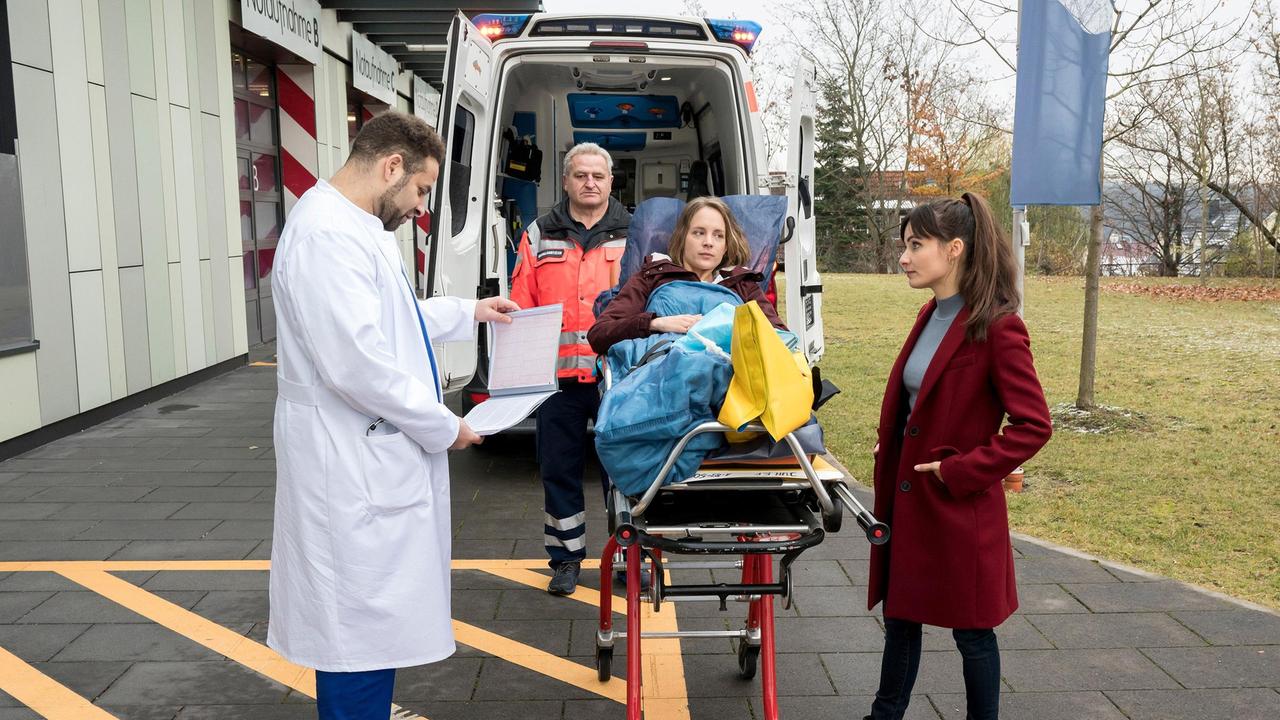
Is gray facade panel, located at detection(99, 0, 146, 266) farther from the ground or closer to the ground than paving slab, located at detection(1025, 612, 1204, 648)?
farther from the ground

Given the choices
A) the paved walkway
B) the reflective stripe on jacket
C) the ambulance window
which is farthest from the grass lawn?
the ambulance window

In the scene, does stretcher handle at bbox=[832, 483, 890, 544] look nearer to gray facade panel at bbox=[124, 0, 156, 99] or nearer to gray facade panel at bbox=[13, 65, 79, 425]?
gray facade panel at bbox=[13, 65, 79, 425]

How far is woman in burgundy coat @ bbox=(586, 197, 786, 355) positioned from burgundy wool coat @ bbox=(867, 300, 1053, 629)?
29.3 inches

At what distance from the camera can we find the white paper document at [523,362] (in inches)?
113

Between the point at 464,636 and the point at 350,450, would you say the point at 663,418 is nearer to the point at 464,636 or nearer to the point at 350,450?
the point at 350,450

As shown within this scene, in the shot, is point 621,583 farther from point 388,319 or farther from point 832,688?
point 388,319

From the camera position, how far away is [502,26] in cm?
573

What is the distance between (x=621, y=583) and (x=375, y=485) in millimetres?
2225

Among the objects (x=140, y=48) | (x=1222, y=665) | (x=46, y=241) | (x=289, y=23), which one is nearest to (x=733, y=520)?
(x=1222, y=665)

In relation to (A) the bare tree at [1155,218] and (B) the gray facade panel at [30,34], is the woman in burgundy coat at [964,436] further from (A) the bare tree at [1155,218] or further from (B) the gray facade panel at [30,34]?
(A) the bare tree at [1155,218]

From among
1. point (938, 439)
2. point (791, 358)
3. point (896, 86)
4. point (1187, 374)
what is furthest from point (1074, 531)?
point (896, 86)

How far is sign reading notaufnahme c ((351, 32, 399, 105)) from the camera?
15086 mm

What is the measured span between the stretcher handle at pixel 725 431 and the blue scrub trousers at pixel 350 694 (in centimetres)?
78

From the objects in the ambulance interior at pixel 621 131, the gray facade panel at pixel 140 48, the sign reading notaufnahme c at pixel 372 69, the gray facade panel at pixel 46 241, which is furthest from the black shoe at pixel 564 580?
the sign reading notaufnahme c at pixel 372 69
